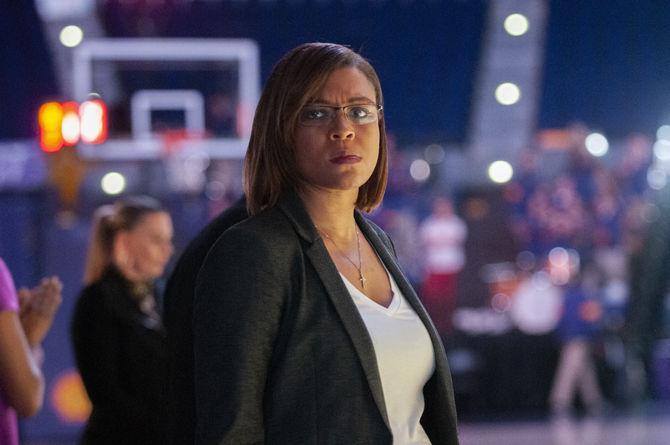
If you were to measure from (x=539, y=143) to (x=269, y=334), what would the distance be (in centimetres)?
783

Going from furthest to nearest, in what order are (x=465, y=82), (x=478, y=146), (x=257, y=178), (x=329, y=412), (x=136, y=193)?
(x=465, y=82), (x=478, y=146), (x=136, y=193), (x=257, y=178), (x=329, y=412)

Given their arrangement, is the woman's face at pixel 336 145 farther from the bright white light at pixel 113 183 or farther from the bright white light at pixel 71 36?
the bright white light at pixel 71 36

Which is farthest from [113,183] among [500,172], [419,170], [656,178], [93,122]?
[656,178]

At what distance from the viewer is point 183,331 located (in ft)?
5.41

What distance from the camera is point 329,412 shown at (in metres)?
1.44

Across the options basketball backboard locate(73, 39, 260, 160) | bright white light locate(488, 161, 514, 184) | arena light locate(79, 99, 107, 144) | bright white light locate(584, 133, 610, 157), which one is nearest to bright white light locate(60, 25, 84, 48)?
basketball backboard locate(73, 39, 260, 160)

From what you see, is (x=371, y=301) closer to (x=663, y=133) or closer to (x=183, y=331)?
(x=183, y=331)

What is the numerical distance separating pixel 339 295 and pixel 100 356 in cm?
151

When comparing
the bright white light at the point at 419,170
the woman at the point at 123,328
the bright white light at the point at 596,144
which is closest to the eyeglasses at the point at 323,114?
the woman at the point at 123,328

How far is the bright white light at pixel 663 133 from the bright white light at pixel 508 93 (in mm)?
1219

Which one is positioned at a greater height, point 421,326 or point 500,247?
point 421,326

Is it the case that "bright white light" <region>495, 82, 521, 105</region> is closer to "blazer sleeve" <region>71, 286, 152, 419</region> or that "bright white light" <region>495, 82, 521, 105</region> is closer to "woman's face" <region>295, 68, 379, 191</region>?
"blazer sleeve" <region>71, 286, 152, 419</region>

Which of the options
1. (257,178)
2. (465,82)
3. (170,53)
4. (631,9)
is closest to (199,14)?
(170,53)

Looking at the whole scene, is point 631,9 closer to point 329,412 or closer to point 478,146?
point 478,146
